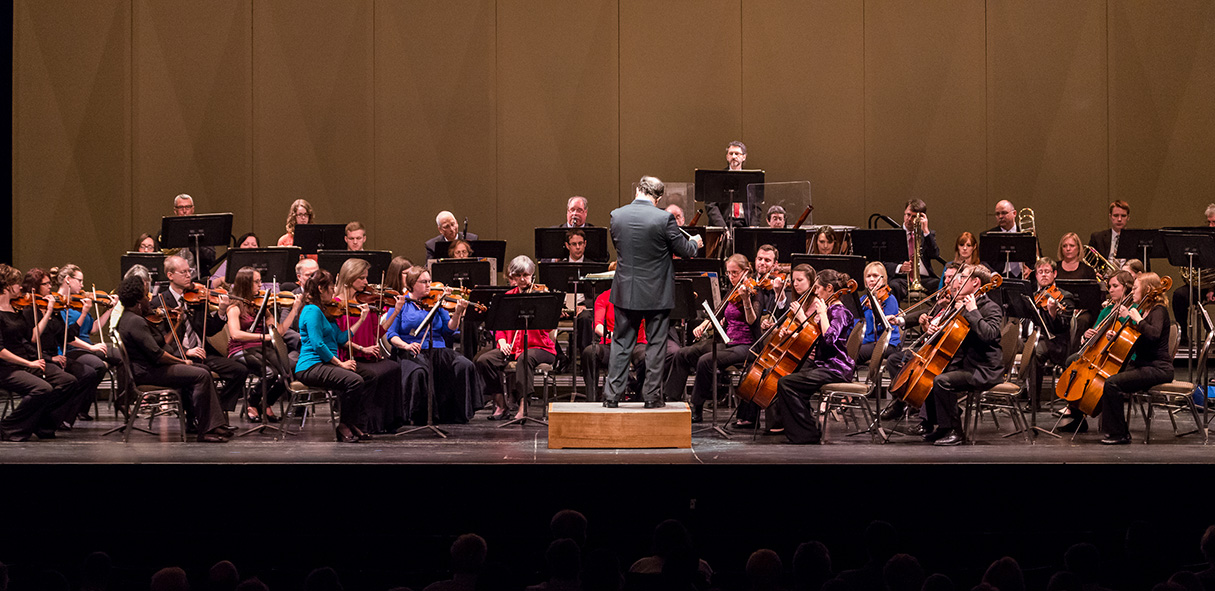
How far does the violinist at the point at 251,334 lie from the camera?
702 centimetres

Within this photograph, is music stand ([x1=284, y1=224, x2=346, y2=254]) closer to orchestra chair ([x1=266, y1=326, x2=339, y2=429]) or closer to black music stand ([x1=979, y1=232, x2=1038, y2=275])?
orchestra chair ([x1=266, y1=326, x2=339, y2=429])

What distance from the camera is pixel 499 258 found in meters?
Answer: 8.38

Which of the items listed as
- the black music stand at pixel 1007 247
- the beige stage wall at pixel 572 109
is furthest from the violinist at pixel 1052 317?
the beige stage wall at pixel 572 109

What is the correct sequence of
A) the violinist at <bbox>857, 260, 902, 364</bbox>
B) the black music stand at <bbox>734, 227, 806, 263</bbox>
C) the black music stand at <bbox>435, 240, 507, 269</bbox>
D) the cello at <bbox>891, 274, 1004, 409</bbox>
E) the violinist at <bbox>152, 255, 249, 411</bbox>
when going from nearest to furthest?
1. the cello at <bbox>891, 274, 1004, 409</bbox>
2. the violinist at <bbox>152, 255, 249, 411</bbox>
3. the violinist at <bbox>857, 260, 902, 364</bbox>
4. the black music stand at <bbox>734, 227, 806, 263</bbox>
5. the black music stand at <bbox>435, 240, 507, 269</bbox>

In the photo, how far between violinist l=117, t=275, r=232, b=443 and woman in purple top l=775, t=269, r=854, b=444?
11.0ft

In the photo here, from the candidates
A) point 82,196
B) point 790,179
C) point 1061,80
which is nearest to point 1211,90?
point 1061,80

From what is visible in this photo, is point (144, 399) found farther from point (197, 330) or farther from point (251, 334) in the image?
point (251, 334)

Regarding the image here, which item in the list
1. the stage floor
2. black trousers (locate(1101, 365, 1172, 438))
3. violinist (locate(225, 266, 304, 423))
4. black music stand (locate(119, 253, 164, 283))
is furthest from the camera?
black music stand (locate(119, 253, 164, 283))

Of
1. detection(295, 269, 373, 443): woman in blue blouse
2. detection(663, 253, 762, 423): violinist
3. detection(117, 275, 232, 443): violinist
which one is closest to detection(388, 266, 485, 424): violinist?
detection(295, 269, 373, 443): woman in blue blouse

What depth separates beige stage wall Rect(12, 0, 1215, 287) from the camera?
1093 cm

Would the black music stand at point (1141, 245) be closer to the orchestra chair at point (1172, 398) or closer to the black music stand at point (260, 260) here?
the orchestra chair at point (1172, 398)

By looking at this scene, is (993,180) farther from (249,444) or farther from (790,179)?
(249,444)

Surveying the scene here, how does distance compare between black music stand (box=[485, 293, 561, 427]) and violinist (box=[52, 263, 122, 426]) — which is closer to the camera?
black music stand (box=[485, 293, 561, 427])
